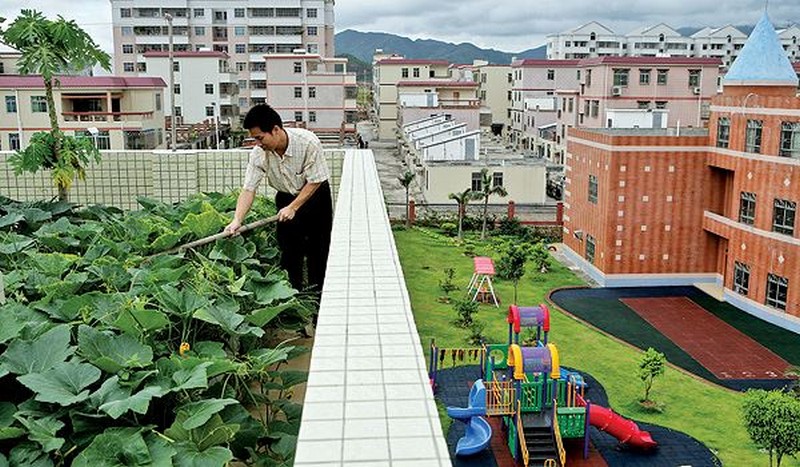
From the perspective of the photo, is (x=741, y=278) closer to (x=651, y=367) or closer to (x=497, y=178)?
(x=651, y=367)

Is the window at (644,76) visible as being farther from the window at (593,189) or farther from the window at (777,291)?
the window at (777,291)

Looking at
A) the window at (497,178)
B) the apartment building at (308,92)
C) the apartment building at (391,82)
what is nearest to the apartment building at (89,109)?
the window at (497,178)

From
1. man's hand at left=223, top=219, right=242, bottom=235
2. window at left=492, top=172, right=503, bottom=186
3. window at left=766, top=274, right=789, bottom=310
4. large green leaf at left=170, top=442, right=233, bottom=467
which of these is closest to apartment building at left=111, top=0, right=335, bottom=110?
window at left=492, top=172, right=503, bottom=186

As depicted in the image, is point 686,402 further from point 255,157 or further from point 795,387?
point 255,157

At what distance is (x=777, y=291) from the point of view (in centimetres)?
1280

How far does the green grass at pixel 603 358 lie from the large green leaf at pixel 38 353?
7.39 meters

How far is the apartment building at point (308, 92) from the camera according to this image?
107 ft

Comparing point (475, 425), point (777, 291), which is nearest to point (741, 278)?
point (777, 291)

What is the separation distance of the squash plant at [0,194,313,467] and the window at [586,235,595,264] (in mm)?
12455

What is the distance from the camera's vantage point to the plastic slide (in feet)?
27.1

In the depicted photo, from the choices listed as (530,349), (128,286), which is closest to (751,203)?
(530,349)

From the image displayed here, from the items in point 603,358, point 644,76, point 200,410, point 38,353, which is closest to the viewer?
point 200,410

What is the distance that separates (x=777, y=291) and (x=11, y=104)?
62.8 ft

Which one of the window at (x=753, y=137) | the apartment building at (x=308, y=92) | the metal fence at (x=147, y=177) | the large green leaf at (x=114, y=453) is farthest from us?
the apartment building at (x=308, y=92)
